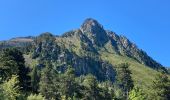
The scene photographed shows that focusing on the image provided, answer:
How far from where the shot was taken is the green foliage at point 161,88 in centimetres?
12931

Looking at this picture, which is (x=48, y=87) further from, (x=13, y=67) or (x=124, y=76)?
(x=124, y=76)

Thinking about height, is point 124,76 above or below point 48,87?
above

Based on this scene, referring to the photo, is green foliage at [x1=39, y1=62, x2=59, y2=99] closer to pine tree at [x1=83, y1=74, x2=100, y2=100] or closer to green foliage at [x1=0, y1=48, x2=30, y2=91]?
green foliage at [x1=0, y1=48, x2=30, y2=91]

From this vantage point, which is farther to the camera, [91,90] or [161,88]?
[91,90]

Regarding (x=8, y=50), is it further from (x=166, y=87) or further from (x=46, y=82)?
(x=166, y=87)

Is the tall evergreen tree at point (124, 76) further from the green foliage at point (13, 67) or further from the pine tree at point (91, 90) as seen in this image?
the green foliage at point (13, 67)

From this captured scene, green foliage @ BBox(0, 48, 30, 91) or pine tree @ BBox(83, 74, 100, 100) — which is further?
pine tree @ BBox(83, 74, 100, 100)

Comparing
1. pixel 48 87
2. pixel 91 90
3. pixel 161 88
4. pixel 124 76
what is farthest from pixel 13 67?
pixel 124 76

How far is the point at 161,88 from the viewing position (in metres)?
132

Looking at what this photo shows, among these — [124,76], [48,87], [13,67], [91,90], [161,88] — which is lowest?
[48,87]

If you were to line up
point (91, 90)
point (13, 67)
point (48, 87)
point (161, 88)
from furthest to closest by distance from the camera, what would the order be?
point (91, 90) → point (48, 87) → point (161, 88) → point (13, 67)

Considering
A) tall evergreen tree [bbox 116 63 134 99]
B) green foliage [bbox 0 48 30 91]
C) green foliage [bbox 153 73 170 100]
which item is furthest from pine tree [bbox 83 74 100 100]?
green foliage [bbox 0 48 30 91]

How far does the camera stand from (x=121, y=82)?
517 feet

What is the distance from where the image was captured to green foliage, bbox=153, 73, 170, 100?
12931 cm
